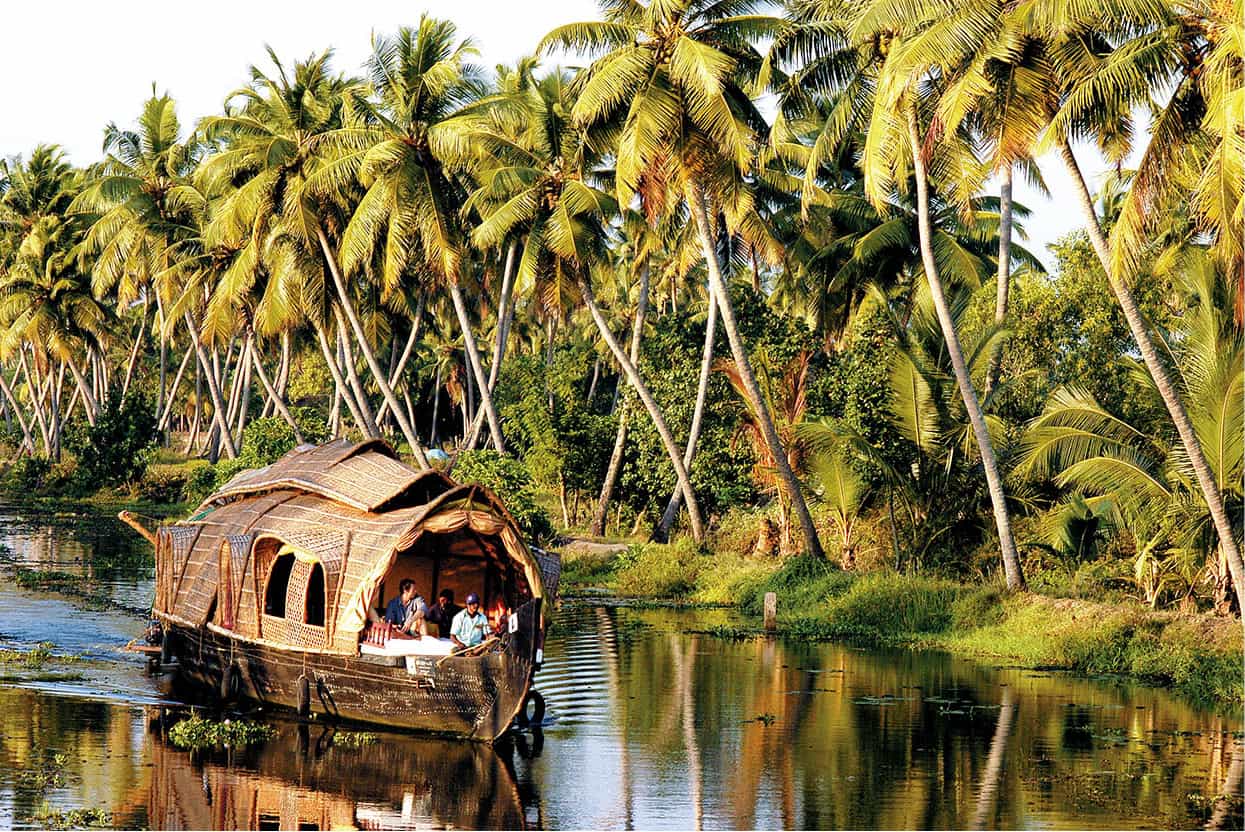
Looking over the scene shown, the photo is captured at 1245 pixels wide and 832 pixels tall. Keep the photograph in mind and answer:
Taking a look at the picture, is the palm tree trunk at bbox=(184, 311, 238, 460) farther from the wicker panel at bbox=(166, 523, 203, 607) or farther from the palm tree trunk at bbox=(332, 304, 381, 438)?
the wicker panel at bbox=(166, 523, 203, 607)

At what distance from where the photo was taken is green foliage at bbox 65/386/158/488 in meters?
46.2

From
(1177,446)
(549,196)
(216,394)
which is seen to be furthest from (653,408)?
(216,394)

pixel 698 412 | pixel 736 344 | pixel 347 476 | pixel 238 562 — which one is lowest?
pixel 238 562

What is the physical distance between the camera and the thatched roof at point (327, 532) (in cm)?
1574

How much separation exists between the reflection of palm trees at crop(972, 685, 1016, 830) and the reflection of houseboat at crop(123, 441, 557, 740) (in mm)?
4520

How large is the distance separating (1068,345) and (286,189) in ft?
53.4

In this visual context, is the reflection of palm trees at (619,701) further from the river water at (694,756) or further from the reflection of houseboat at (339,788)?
the reflection of houseboat at (339,788)

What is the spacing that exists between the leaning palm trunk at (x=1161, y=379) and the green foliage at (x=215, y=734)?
10768 millimetres

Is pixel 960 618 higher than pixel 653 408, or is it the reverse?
pixel 653 408

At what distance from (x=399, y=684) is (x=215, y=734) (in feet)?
6.41

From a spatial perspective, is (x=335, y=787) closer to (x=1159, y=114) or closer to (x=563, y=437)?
(x=1159, y=114)

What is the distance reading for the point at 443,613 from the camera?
17516 millimetres

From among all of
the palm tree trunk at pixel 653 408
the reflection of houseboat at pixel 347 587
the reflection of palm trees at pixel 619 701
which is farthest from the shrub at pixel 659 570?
the reflection of houseboat at pixel 347 587

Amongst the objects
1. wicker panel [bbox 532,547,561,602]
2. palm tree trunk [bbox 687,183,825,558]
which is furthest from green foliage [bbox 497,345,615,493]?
wicker panel [bbox 532,547,561,602]
